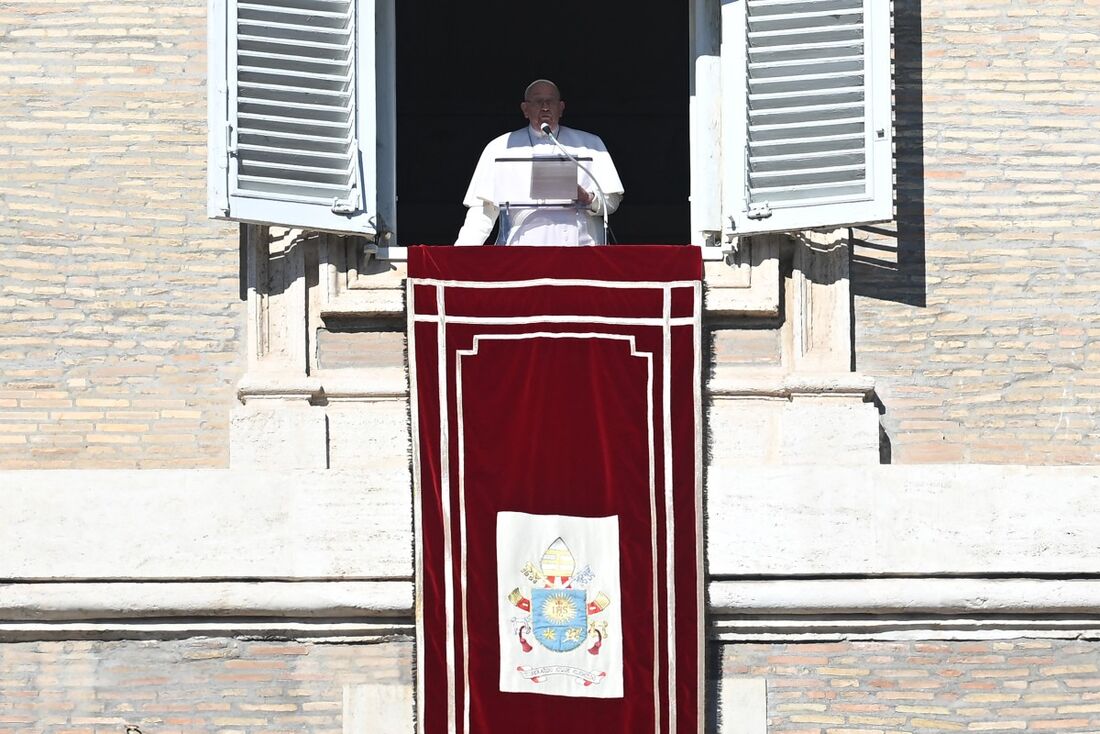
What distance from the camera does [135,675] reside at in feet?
29.8

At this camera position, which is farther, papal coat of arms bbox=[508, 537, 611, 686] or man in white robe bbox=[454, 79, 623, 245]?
man in white robe bbox=[454, 79, 623, 245]

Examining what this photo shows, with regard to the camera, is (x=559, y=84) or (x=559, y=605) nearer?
(x=559, y=605)

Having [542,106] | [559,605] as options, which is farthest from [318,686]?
[542,106]

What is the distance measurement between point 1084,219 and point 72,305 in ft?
13.0

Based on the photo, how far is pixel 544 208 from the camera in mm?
9648

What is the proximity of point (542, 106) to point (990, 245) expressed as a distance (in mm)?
1886

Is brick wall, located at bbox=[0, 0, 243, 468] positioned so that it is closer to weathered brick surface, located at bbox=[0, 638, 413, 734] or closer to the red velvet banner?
weathered brick surface, located at bbox=[0, 638, 413, 734]

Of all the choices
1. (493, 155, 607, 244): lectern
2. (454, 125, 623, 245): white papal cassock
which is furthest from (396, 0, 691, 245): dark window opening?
(493, 155, 607, 244): lectern

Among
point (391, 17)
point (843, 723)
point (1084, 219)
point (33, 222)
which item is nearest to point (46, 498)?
point (33, 222)

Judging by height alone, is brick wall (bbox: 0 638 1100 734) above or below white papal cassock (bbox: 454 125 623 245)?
below

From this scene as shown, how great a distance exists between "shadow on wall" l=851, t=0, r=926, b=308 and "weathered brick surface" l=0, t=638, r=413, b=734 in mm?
2313

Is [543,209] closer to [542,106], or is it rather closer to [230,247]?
[542,106]

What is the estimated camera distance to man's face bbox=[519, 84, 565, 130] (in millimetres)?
9977

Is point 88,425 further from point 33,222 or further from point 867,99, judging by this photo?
point 867,99
